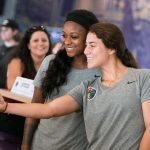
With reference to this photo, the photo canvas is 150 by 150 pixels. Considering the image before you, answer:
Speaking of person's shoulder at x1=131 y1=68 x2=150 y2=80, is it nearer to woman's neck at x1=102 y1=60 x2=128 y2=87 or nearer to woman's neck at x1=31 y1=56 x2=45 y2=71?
woman's neck at x1=102 y1=60 x2=128 y2=87

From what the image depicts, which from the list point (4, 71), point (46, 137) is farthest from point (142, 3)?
point (46, 137)

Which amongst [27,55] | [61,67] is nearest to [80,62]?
[61,67]

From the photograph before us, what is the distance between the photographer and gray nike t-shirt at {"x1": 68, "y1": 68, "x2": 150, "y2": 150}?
178 centimetres

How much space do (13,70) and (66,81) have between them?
1.16 metres

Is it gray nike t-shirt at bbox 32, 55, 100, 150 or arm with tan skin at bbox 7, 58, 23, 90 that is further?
arm with tan skin at bbox 7, 58, 23, 90

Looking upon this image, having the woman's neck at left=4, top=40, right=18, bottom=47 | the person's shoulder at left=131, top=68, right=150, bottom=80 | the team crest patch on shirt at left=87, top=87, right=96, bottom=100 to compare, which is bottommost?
the woman's neck at left=4, top=40, right=18, bottom=47

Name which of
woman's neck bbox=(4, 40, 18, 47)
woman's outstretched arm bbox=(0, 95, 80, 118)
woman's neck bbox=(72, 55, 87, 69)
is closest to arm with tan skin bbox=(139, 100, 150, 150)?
woman's outstretched arm bbox=(0, 95, 80, 118)

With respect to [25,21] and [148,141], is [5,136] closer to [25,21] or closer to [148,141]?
[148,141]

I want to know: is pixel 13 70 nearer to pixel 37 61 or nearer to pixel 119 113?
pixel 37 61

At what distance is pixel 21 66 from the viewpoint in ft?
10.8

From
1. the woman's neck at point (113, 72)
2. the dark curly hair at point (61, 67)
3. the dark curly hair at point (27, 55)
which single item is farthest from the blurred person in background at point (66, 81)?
the dark curly hair at point (27, 55)

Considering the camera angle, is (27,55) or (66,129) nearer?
(66,129)

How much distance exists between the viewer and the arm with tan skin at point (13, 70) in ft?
10.8

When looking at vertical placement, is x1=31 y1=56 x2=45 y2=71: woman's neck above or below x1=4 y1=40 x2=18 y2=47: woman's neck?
above
